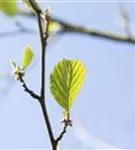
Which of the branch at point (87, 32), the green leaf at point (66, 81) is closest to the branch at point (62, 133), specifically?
the green leaf at point (66, 81)

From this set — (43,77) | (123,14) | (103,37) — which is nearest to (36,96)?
(43,77)

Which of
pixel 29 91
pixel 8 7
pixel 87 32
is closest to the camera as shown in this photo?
pixel 29 91

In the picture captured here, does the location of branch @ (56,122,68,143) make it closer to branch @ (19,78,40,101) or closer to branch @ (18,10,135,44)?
branch @ (19,78,40,101)

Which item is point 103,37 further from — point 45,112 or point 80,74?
point 45,112

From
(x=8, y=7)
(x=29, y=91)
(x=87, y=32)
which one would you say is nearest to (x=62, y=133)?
(x=29, y=91)

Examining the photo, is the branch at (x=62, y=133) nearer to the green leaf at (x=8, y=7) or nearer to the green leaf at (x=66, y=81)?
the green leaf at (x=66, y=81)

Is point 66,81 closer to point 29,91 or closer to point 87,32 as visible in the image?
point 29,91
